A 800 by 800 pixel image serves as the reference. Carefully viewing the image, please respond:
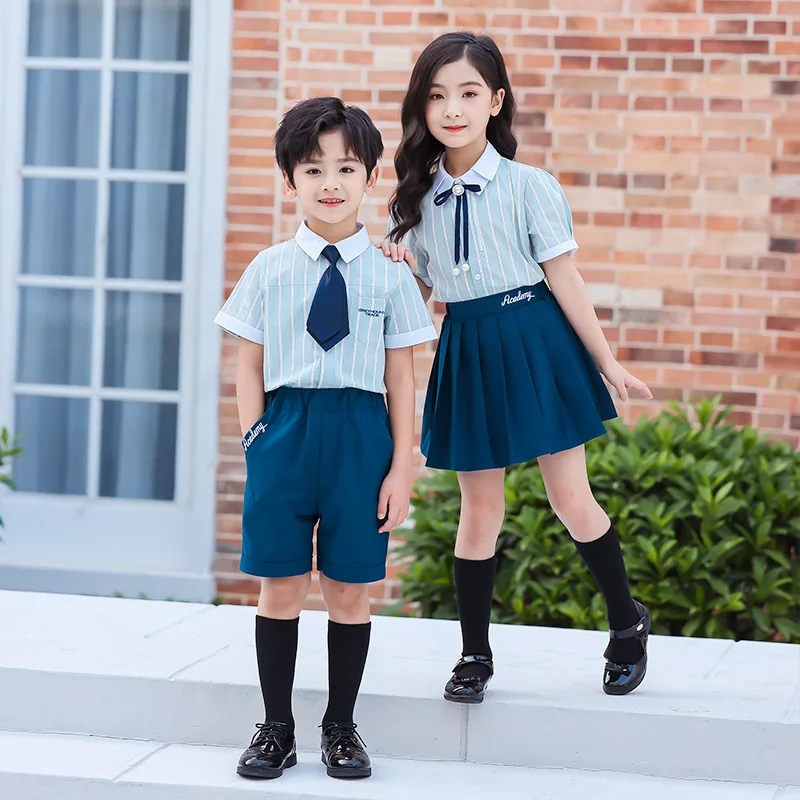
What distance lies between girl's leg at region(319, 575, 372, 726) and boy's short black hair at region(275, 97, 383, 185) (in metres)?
0.92

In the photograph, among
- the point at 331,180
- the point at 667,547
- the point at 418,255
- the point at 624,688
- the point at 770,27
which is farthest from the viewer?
the point at 770,27

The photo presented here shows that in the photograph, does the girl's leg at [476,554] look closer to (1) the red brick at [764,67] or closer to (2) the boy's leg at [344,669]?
(2) the boy's leg at [344,669]

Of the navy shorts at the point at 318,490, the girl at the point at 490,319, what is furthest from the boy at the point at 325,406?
the girl at the point at 490,319

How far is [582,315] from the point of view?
112 inches

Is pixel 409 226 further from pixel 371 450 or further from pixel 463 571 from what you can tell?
pixel 463 571

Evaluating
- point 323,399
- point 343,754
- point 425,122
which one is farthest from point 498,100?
point 343,754

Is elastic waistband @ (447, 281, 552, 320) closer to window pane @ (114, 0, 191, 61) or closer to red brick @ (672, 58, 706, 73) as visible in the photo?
red brick @ (672, 58, 706, 73)

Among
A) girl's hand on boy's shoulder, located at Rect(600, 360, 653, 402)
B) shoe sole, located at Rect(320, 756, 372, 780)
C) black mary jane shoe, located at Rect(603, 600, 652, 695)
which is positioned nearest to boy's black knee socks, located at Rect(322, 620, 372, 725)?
shoe sole, located at Rect(320, 756, 372, 780)

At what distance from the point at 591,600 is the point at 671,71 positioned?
208 cm

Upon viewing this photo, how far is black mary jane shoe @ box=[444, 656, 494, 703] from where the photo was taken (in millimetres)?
2885

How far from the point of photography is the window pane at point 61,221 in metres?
5.01

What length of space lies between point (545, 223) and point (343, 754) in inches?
50.9

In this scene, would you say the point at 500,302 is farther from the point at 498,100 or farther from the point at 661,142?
the point at 661,142

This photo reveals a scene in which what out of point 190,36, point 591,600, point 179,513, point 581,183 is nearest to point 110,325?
point 179,513
